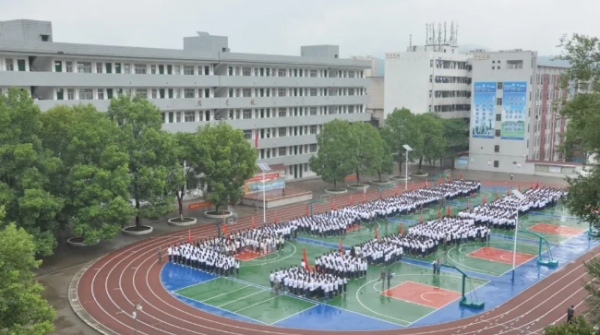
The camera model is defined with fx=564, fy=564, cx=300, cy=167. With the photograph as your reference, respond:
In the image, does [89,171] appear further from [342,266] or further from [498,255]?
[498,255]

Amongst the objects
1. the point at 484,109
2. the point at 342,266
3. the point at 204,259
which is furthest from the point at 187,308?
the point at 484,109

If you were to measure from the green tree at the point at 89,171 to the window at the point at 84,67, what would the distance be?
903cm

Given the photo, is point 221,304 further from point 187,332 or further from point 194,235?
point 194,235

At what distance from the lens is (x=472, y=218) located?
34.5m

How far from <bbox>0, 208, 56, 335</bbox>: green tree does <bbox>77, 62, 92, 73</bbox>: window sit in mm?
26524

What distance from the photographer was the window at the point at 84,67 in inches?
1506

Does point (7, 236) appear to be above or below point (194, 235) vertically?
above

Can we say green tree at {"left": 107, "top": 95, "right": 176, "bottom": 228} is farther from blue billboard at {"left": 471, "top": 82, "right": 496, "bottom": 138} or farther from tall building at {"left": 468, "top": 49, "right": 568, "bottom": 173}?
tall building at {"left": 468, "top": 49, "right": 568, "bottom": 173}

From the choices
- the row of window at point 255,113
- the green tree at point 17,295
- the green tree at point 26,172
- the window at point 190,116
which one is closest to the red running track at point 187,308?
the green tree at point 26,172

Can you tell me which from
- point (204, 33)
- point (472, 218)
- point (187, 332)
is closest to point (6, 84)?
point (204, 33)

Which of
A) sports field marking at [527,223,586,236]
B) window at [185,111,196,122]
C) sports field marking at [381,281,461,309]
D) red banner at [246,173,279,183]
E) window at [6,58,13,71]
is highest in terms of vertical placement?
window at [6,58,13,71]

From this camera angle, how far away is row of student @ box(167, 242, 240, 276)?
25.9m

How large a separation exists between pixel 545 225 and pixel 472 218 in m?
4.93

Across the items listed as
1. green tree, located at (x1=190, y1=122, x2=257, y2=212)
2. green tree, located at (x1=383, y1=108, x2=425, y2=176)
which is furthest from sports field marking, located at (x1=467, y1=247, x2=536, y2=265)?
green tree, located at (x1=383, y1=108, x2=425, y2=176)
